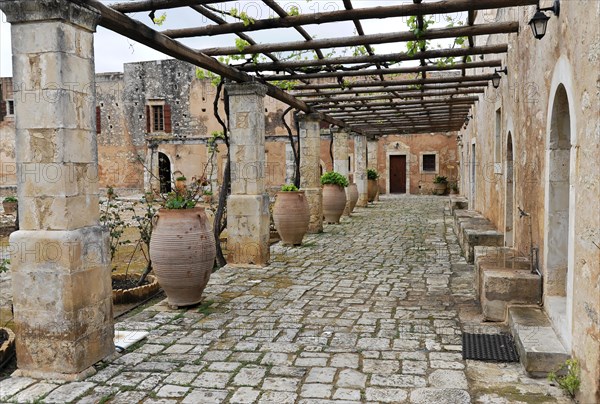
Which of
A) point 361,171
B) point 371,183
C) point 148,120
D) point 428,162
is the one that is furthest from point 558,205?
point 148,120

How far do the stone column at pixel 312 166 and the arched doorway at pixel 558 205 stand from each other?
7.44 metres

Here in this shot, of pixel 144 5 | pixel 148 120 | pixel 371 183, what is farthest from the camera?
pixel 148 120

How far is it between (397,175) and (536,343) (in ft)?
79.0

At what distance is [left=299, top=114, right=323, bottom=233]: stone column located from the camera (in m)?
11.5

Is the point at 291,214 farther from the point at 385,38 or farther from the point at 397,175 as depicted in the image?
the point at 397,175

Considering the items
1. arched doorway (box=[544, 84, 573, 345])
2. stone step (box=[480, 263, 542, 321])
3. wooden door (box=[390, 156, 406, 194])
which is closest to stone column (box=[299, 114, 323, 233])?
stone step (box=[480, 263, 542, 321])

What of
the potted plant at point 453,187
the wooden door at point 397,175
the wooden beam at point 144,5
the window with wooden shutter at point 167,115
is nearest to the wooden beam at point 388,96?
the wooden beam at point 144,5

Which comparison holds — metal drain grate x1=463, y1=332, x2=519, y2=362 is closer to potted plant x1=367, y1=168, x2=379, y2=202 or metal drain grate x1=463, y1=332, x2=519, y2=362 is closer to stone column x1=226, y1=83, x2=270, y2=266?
stone column x1=226, y1=83, x2=270, y2=266

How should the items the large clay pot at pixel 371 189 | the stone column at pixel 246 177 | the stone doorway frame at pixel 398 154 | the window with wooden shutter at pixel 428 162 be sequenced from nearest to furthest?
1. the stone column at pixel 246 177
2. the large clay pot at pixel 371 189
3. the window with wooden shutter at pixel 428 162
4. the stone doorway frame at pixel 398 154

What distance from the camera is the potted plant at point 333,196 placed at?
13.1 meters

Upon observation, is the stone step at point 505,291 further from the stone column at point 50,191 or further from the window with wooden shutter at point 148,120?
the window with wooden shutter at point 148,120

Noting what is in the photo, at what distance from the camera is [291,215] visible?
30.7 feet

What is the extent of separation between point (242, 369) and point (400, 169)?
2430 centimetres

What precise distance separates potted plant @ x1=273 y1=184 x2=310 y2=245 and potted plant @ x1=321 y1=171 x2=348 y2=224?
11.8 feet
